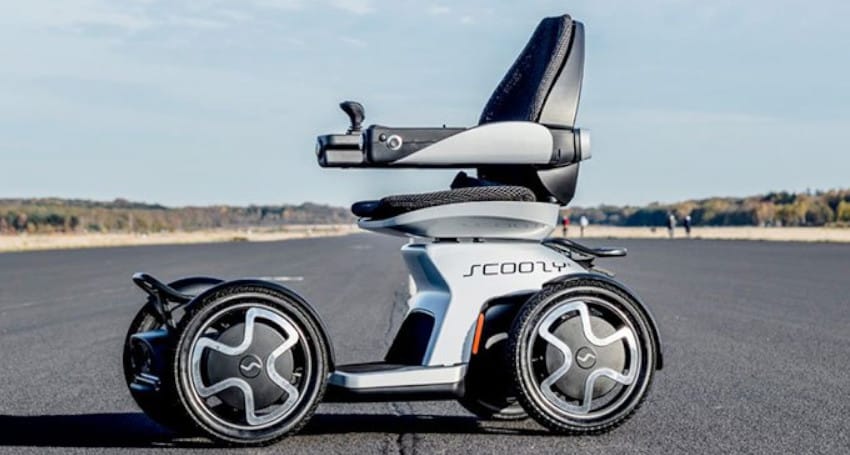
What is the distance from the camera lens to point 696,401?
22.9 feet

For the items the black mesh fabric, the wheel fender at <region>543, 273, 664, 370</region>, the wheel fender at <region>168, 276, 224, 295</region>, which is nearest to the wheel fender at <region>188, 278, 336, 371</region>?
the wheel fender at <region>168, 276, 224, 295</region>

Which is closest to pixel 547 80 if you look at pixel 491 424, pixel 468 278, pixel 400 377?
pixel 468 278

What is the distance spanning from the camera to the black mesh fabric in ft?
18.5

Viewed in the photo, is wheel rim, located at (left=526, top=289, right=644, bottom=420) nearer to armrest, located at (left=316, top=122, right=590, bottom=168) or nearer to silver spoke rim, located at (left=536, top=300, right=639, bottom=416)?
silver spoke rim, located at (left=536, top=300, right=639, bottom=416)

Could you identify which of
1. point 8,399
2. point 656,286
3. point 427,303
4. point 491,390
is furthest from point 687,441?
point 656,286

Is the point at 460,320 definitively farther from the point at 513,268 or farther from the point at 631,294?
the point at 631,294

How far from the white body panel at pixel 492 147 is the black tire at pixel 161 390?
1.19m

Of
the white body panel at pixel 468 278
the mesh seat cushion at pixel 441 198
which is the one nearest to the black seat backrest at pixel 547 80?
the mesh seat cushion at pixel 441 198

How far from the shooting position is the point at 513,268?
5.51 meters

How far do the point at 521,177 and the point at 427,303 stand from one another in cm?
74

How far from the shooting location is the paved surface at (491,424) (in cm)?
551

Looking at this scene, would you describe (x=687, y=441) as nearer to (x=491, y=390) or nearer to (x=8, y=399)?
(x=491, y=390)

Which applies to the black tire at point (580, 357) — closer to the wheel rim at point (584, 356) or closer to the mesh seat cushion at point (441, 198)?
the wheel rim at point (584, 356)

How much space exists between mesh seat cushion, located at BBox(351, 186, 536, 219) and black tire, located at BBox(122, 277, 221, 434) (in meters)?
0.90
